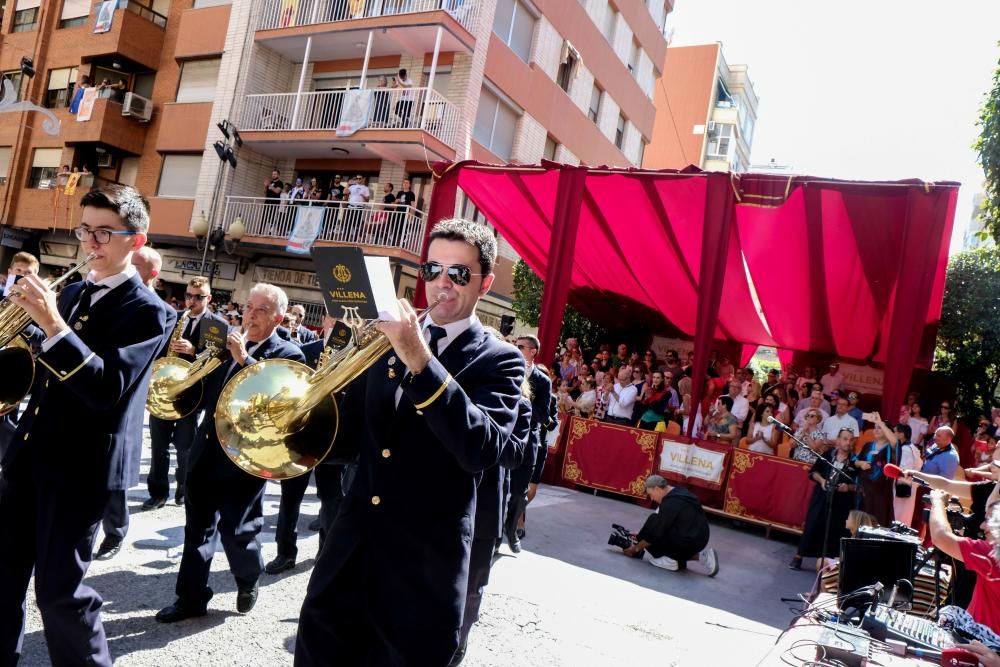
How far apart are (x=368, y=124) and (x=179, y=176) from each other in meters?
7.54

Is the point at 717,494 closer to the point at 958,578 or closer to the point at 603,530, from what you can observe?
the point at 603,530

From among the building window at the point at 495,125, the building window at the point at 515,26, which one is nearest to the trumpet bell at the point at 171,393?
the building window at the point at 495,125

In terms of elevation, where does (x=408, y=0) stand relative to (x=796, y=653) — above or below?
above

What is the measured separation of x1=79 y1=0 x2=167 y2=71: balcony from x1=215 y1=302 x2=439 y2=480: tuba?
24.7 m

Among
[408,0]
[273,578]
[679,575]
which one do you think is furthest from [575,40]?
[273,578]

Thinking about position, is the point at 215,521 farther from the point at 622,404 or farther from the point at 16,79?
the point at 16,79

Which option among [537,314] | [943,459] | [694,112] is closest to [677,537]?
[943,459]

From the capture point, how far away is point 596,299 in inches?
714

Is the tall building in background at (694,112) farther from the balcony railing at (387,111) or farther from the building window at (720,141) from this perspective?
the balcony railing at (387,111)

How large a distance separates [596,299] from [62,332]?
1602 cm

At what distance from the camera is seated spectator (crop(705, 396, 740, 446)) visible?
10.8 metres

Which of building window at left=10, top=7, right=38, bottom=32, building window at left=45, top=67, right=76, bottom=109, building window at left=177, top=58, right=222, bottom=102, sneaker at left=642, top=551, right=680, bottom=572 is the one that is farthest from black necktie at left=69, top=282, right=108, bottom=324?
building window at left=10, top=7, right=38, bottom=32

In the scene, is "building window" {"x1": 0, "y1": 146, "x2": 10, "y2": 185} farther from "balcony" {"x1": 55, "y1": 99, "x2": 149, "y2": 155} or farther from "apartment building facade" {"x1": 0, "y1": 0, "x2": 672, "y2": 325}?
"balcony" {"x1": 55, "y1": 99, "x2": 149, "y2": 155}

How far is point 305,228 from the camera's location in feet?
63.1
